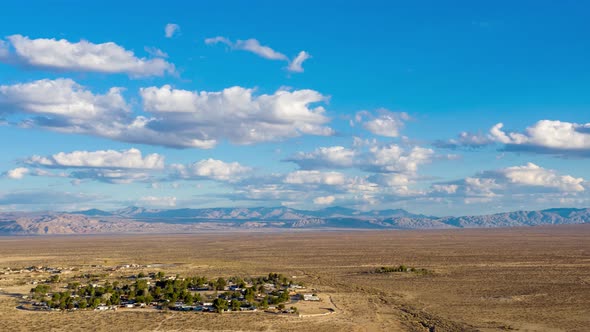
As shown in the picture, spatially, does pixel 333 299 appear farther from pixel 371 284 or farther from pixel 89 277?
pixel 89 277

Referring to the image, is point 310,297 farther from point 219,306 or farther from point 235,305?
point 219,306

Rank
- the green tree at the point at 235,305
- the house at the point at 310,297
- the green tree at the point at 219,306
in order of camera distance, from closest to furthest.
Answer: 1. the green tree at the point at 219,306
2. the green tree at the point at 235,305
3. the house at the point at 310,297

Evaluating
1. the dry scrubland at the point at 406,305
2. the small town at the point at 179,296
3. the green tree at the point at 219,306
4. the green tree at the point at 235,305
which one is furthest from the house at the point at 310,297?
the green tree at the point at 219,306

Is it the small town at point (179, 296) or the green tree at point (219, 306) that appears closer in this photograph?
the green tree at point (219, 306)

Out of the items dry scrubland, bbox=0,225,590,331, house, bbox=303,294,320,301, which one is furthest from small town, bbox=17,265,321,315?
dry scrubland, bbox=0,225,590,331

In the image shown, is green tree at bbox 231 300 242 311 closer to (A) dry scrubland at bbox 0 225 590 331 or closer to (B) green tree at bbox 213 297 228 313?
(B) green tree at bbox 213 297 228 313

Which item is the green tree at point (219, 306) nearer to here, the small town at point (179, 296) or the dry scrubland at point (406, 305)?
the small town at point (179, 296)

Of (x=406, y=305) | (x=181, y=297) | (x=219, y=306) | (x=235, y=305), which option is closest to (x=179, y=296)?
(x=181, y=297)

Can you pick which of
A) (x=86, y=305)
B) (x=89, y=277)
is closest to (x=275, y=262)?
(x=89, y=277)
